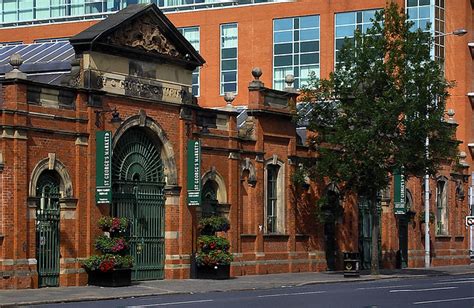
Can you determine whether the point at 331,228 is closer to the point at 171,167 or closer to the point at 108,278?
the point at 171,167

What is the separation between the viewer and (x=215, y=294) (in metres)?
34.2

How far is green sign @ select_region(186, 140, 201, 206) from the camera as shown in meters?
41.1

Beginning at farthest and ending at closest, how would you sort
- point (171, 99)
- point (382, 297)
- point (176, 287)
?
point (171, 99), point (176, 287), point (382, 297)

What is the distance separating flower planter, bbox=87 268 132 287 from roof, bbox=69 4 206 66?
706 centimetres

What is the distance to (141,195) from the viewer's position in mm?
39969

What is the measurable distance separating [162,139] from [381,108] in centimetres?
913

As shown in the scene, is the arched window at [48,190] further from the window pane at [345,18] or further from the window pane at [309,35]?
the window pane at [309,35]

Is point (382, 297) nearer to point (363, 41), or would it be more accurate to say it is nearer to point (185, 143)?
point (185, 143)

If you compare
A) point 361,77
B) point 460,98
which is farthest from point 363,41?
point 460,98

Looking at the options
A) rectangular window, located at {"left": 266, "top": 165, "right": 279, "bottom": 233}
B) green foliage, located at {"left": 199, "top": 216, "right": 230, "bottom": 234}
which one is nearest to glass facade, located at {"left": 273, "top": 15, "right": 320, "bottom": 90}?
rectangular window, located at {"left": 266, "top": 165, "right": 279, "bottom": 233}

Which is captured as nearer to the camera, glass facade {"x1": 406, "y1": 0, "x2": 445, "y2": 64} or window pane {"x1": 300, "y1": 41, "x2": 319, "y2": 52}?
glass facade {"x1": 406, "y1": 0, "x2": 445, "y2": 64}

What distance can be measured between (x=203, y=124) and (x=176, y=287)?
8082mm

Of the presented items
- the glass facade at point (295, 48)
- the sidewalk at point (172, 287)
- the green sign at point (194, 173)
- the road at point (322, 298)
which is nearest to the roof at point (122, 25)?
the green sign at point (194, 173)

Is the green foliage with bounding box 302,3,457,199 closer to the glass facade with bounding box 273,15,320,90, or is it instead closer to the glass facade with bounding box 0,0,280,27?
the glass facade with bounding box 273,15,320,90
